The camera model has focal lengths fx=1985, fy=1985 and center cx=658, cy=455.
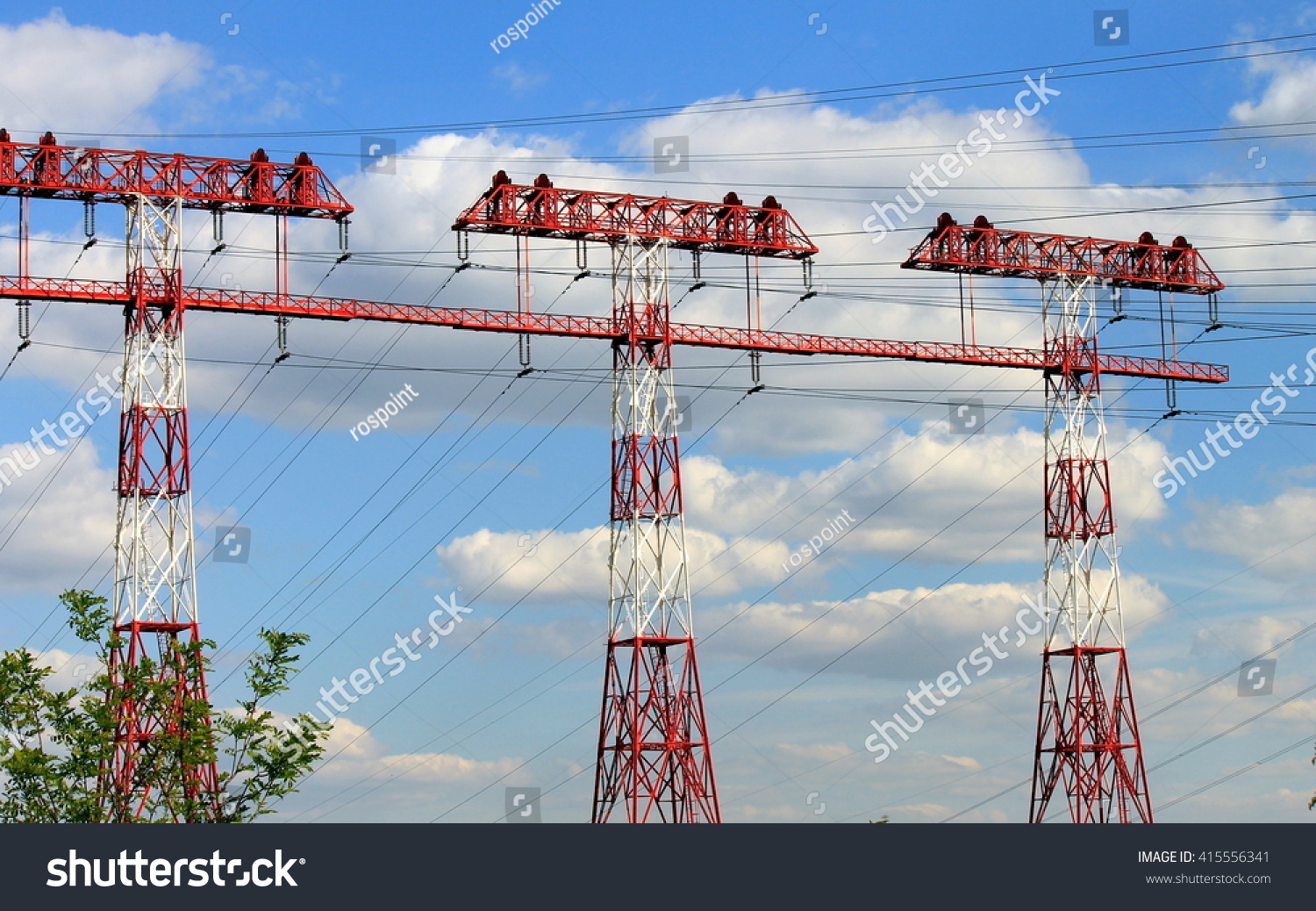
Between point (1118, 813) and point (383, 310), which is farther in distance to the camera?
point (1118, 813)

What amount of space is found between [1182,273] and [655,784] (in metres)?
39.3

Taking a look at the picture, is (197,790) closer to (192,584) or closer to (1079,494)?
(192,584)

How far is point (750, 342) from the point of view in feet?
278

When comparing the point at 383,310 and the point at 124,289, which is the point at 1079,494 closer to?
the point at 383,310

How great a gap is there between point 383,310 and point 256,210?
Result: 6354 mm

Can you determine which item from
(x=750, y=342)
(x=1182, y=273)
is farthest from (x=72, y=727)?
(x=1182, y=273)

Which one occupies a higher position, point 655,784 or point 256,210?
point 256,210

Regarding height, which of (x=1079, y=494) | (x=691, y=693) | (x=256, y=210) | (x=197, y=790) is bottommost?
(x=197, y=790)

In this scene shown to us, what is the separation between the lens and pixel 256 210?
78812 millimetres
